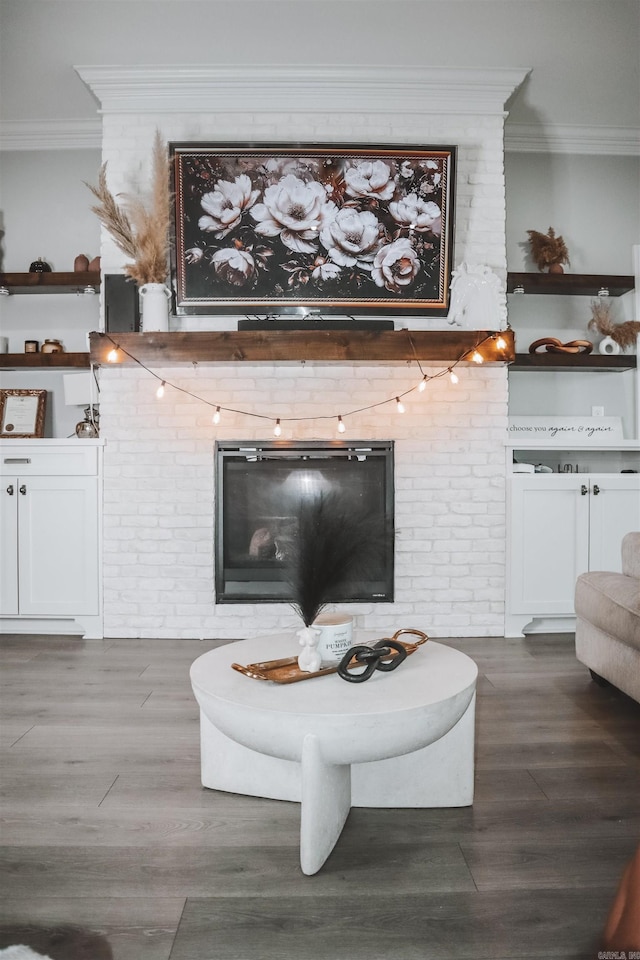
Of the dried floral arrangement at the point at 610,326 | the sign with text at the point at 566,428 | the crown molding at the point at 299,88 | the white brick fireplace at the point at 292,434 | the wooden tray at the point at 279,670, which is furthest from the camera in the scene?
the sign with text at the point at 566,428

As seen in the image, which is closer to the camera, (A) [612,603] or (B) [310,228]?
(A) [612,603]

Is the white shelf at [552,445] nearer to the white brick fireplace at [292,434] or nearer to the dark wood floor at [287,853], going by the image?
the white brick fireplace at [292,434]

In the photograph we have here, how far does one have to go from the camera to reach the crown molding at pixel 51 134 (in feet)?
12.9

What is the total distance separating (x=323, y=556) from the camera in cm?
157

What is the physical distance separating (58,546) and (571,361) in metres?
3.07

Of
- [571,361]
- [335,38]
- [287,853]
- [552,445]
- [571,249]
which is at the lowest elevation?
[287,853]

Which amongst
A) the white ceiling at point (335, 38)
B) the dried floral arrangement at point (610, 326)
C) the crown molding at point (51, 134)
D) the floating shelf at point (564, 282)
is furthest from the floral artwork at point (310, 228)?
the dried floral arrangement at point (610, 326)

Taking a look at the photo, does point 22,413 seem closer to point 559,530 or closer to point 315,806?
point 559,530

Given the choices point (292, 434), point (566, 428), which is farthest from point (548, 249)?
point (292, 434)

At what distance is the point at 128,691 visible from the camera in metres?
2.58

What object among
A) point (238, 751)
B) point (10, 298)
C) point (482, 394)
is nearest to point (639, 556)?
point (482, 394)

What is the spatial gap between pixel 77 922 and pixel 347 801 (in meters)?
0.66

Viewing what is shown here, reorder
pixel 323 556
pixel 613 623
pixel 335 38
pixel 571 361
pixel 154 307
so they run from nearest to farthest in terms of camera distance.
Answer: pixel 323 556, pixel 613 623, pixel 335 38, pixel 154 307, pixel 571 361

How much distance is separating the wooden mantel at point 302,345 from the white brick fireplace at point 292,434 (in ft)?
0.50
